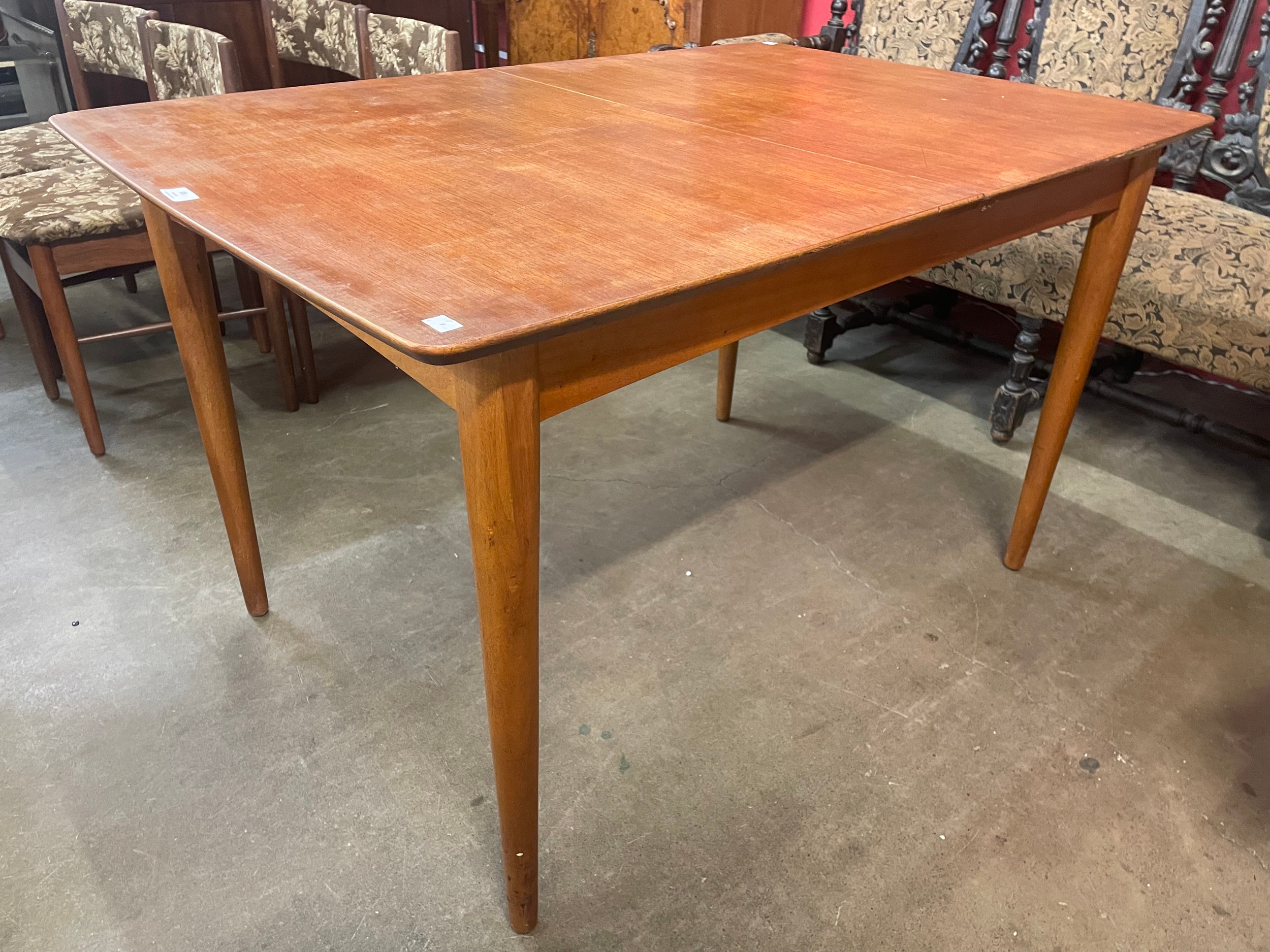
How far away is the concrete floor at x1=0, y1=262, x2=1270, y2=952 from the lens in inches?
44.7

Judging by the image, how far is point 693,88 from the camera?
1.54 meters

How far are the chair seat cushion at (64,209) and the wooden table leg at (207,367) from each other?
554 mm

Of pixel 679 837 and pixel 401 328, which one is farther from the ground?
pixel 401 328

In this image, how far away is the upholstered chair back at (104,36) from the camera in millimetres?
2062

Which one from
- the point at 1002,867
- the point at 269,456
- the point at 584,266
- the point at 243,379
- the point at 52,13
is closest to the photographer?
the point at 584,266

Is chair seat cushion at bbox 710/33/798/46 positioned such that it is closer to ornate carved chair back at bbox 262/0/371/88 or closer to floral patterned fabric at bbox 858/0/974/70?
floral patterned fabric at bbox 858/0/974/70

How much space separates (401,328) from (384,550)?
3.68ft

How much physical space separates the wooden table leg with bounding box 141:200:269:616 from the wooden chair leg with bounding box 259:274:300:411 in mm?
673

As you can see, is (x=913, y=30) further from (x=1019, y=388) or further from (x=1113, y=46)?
(x=1019, y=388)

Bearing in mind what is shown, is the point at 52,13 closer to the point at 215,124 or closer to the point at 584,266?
the point at 215,124

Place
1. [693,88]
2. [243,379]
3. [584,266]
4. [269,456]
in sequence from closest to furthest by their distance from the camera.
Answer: [584,266], [693,88], [269,456], [243,379]

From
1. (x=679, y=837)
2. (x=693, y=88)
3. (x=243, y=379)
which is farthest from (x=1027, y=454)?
(x=243, y=379)

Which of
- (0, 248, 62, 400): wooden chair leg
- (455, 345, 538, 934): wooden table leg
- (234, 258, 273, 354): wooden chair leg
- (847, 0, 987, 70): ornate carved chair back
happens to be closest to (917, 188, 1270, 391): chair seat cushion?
(847, 0, 987, 70): ornate carved chair back

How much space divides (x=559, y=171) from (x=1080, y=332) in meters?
0.90
